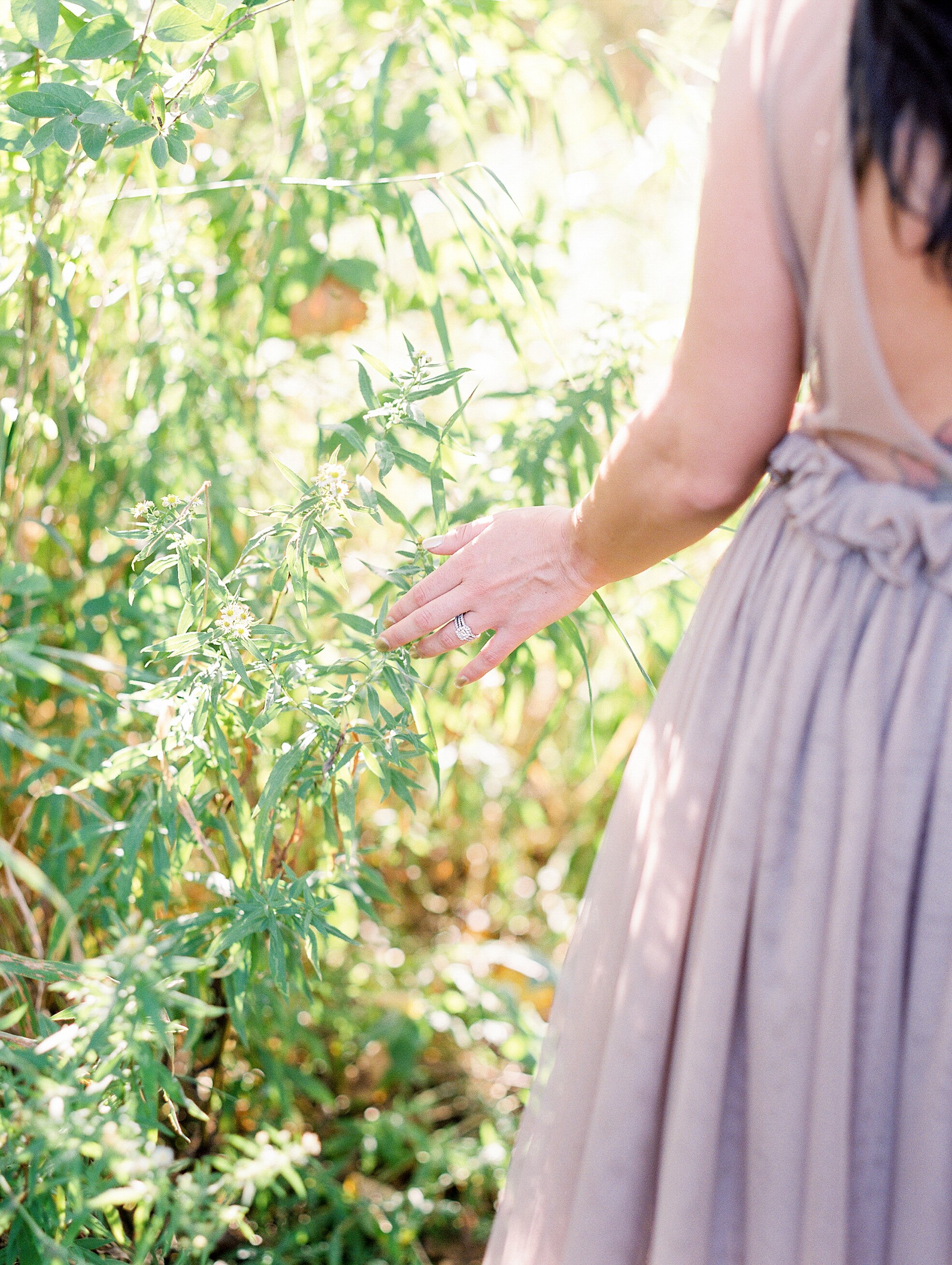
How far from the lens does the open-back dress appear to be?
1.94ft

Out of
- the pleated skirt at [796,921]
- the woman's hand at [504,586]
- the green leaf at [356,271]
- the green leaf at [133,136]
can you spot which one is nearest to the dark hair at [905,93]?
the pleated skirt at [796,921]

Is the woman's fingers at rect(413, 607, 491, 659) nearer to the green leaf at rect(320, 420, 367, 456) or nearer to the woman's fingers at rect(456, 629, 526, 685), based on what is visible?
the woman's fingers at rect(456, 629, 526, 685)

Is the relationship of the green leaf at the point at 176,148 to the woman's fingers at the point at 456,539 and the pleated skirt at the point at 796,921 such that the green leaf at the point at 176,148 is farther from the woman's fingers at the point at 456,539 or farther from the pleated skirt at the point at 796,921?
the pleated skirt at the point at 796,921

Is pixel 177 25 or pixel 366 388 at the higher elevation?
pixel 177 25

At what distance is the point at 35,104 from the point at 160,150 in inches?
4.2

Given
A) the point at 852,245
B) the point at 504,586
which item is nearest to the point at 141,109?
the point at 504,586

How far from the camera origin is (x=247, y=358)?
1377mm

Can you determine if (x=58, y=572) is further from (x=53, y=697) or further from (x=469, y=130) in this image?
(x=469, y=130)

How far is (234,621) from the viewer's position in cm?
82

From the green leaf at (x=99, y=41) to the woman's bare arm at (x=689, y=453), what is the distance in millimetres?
514

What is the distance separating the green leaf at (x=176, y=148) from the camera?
0.85m

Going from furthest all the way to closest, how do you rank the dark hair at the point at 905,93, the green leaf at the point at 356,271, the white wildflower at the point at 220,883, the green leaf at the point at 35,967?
the green leaf at the point at 356,271 → the white wildflower at the point at 220,883 → the green leaf at the point at 35,967 → the dark hair at the point at 905,93

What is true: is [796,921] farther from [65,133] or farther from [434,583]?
[65,133]

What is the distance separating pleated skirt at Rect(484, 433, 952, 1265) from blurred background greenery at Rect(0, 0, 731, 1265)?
289mm
